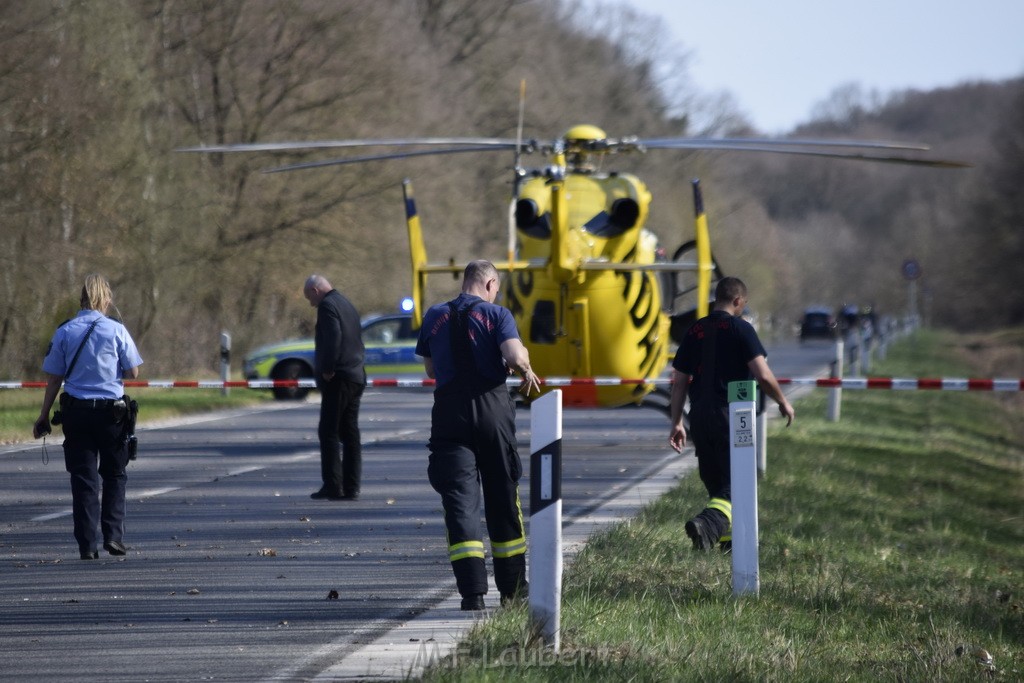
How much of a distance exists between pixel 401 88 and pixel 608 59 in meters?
30.2

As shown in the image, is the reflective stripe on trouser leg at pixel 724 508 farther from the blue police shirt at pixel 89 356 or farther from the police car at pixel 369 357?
the police car at pixel 369 357

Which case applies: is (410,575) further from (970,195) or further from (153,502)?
(970,195)

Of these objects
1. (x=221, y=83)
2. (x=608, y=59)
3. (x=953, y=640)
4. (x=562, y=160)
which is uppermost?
(x=608, y=59)

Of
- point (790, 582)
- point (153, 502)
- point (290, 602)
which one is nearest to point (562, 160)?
point (153, 502)

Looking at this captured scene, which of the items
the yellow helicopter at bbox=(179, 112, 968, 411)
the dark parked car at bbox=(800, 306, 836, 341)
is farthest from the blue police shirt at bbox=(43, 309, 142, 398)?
the dark parked car at bbox=(800, 306, 836, 341)

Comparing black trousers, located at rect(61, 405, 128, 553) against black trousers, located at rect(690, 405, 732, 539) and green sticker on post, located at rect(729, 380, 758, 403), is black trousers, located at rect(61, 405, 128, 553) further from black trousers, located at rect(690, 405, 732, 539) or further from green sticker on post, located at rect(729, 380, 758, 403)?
green sticker on post, located at rect(729, 380, 758, 403)

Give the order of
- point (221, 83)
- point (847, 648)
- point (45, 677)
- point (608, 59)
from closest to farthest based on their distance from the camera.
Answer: point (45, 677) → point (847, 648) → point (221, 83) → point (608, 59)

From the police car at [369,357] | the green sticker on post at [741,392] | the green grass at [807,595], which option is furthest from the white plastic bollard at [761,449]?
the police car at [369,357]

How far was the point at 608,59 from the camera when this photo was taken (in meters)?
69.3

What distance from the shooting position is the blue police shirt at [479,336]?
7.86 meters

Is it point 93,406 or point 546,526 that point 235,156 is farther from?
point 546,526

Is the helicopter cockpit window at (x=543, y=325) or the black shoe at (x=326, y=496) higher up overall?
the helicopter cockpit window at (x=543, y=325)

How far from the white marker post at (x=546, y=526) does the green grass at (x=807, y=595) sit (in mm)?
128

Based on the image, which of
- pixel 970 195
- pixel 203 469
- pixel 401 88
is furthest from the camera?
pixel 970 195
